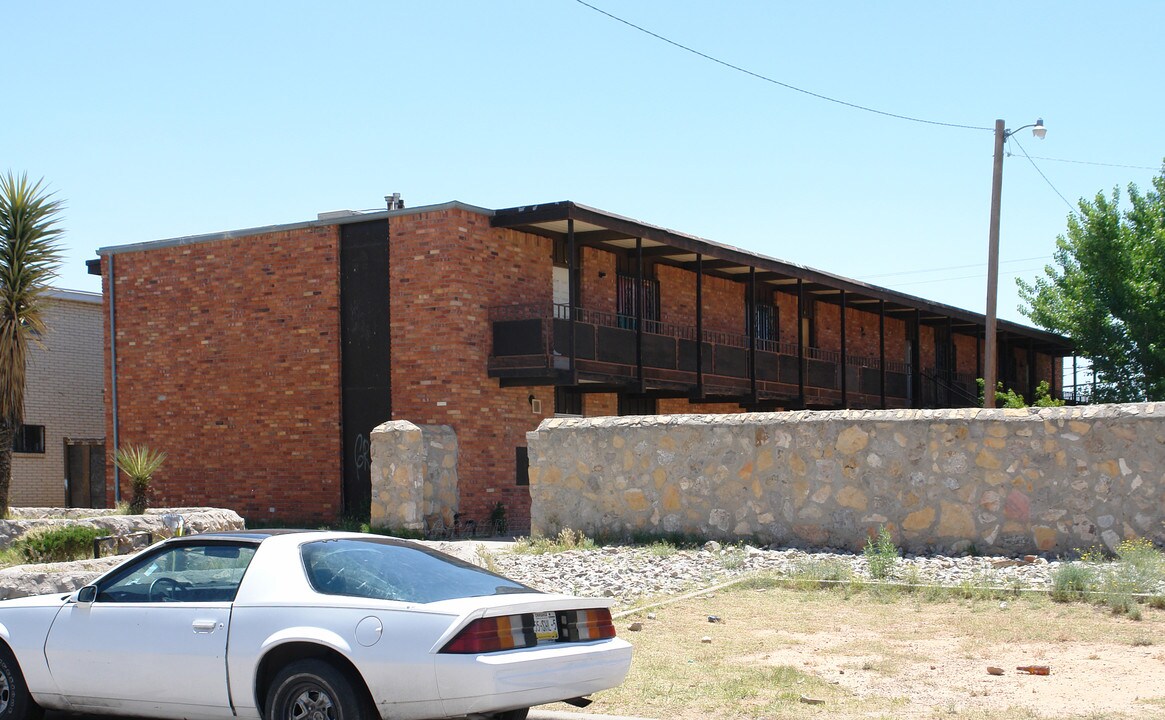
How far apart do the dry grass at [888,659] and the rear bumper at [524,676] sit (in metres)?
1.03

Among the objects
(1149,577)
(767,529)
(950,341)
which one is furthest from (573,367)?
(950,341)

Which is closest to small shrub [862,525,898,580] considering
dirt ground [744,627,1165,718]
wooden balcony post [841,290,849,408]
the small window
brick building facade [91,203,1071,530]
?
dirt ground [744,627,1165,718]

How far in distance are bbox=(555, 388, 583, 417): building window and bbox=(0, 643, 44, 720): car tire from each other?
18.6m

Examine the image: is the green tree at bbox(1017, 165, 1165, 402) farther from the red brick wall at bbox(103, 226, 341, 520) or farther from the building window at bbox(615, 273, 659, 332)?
the red brick wall at bbox(103, 226, 341, 520)

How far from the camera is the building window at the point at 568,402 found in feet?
86.8

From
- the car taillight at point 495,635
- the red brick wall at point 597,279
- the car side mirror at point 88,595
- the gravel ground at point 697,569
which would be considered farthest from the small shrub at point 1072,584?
the red brick wall at point 597,279

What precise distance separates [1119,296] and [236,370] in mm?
22891

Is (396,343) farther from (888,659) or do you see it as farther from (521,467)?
(888,659)

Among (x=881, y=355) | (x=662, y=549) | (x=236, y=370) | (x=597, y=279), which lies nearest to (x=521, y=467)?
(x=597, y=279)

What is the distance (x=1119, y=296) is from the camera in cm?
3375

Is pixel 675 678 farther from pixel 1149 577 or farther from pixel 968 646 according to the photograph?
pixel 1149 577

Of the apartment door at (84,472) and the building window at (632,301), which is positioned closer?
the building window at (632,301)

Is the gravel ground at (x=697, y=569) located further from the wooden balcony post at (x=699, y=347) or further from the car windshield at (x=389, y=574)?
the wooden balcony post at (x=699, y=347)

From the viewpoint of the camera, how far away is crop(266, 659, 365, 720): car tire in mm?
6637
